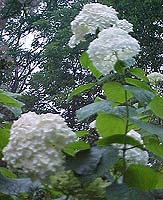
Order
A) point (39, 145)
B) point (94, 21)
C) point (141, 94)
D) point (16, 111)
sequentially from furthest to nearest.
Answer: point (16, 111), point (94, 21), point (141, 94), point (39, 145)

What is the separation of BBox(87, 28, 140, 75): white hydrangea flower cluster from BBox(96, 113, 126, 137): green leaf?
3.7 inches

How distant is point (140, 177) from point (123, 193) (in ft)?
0.23

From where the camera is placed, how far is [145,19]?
846 centimetres

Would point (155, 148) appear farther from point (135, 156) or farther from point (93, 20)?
point (93, 20)

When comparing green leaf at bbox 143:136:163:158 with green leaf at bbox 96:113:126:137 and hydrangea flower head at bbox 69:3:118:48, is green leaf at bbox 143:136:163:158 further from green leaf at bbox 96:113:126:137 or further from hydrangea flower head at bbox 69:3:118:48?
hydrangea flower head at bbox 69:3:118:48

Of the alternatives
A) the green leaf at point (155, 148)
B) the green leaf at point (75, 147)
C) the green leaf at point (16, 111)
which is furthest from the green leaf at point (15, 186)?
the green leaf at point (16, 111)

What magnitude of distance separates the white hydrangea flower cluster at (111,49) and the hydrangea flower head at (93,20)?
0.41 feet

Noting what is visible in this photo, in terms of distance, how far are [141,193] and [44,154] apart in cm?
17

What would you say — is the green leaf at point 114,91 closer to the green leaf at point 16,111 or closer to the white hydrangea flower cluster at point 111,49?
the white hydrangea flower cluster at point 111,49

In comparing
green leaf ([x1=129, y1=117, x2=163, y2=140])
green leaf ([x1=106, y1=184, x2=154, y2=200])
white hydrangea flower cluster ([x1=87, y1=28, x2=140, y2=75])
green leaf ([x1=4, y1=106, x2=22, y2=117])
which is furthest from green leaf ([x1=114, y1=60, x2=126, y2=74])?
green leaf ([x1=4, y1=106, x2=22, y2=117])

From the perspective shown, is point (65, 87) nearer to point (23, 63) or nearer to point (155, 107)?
point (23, 63)

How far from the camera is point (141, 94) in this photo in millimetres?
922

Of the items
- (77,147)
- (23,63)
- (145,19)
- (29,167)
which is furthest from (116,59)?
(23,63)

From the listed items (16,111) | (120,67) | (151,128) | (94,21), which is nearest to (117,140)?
(151,128)
